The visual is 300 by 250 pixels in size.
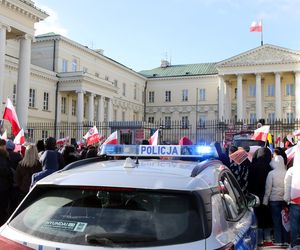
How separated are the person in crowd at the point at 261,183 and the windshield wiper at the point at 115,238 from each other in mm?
6191

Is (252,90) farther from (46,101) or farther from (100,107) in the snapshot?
(46,101)

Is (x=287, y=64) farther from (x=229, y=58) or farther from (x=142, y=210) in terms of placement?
(x=142, y=210)

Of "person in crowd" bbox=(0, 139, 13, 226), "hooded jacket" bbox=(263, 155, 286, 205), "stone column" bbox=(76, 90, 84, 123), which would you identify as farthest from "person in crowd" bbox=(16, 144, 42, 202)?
"stone column" bbox=(76, 90, 84, 123)

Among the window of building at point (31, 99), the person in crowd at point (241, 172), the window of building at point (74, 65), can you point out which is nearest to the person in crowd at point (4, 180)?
the person in crowd at point (241, 172)

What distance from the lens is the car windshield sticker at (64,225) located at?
3004 millimetres

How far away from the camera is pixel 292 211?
295 inches

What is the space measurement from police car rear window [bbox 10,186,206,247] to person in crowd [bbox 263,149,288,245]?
5.77m

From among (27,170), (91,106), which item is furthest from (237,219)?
(91,106)

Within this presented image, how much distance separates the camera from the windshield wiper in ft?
9.30

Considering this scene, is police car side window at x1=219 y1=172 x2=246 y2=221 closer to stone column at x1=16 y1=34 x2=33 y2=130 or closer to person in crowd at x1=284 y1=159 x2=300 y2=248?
person in crowd at x1=284 y1=159 x2=300 y2=248

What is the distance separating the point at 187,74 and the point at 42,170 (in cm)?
6153

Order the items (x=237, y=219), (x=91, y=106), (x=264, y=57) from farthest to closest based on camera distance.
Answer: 1. (x=264, y=57)
2. (x=91, y=106)
3. (x=237, y=219)

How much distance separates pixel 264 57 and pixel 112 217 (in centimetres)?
5926

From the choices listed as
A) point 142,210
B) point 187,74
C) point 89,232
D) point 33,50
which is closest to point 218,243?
point 142,210
